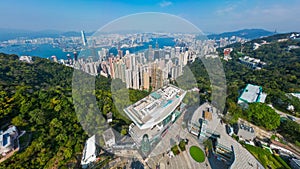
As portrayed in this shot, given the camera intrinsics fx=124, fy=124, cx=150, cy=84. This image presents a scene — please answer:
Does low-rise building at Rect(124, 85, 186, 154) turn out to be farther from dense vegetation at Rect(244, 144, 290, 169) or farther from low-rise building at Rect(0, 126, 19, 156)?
low-rise building at Rect(0, 126, 19, 156)

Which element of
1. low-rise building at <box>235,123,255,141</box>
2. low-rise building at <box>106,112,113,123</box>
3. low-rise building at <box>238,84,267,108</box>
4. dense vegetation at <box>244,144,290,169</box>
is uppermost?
low-rise building at <box>238,84,267,108</box>

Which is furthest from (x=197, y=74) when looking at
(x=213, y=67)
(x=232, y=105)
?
(x=232, y=105)

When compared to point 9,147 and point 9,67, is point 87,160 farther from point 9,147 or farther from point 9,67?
point 9,67

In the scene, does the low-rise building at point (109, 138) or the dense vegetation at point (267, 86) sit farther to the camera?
the dense vegetation at point (267, 86)

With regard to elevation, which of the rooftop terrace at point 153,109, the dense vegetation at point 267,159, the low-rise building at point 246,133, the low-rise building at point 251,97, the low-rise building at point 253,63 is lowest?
the dense vegetation at point 267,159

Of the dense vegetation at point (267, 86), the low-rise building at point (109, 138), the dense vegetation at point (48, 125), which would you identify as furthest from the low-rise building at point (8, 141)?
the dense vegetation at point (267, 86)

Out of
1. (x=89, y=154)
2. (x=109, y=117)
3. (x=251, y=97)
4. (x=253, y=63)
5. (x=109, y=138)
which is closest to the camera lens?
(x=89, y=154)

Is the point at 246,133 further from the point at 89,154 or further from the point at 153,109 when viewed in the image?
the point at 89,154

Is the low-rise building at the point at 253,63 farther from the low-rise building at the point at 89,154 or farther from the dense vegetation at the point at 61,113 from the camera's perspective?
the low-rise building at the point at 89,154

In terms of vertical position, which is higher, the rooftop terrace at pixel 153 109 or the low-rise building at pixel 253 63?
the low-rise building at pixel 253 63

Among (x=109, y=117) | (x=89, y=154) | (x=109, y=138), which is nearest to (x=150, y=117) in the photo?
(x=109, y=138)

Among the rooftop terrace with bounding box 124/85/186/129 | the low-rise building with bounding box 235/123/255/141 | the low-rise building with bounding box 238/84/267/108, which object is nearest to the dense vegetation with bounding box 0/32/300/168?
the low-rise building with bounding box 238/84/267/108
